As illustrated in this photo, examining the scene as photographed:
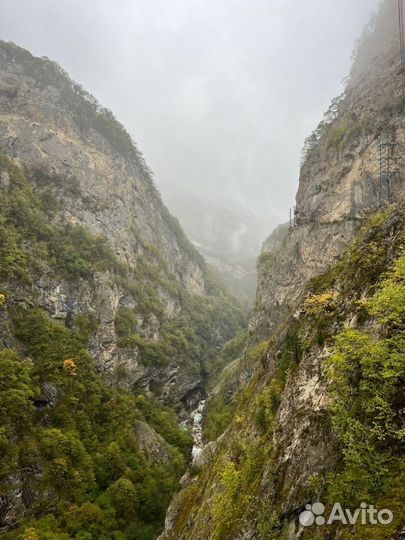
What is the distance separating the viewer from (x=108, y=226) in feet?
272

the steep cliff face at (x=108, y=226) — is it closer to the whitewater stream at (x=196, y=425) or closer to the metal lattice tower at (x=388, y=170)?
the whitewater stream at (x=196, y=425)

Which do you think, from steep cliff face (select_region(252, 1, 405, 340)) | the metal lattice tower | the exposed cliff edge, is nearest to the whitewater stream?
the exposed cliff edge

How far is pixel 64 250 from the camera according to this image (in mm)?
64625

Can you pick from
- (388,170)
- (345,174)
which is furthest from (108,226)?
(388,170)

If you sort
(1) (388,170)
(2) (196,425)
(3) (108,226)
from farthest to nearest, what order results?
(3) (108,226) < (2) (196,425) < (1) (388,170)

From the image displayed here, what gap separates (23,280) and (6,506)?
95.1 feet

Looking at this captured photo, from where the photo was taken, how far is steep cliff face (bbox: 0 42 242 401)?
63.7 meters

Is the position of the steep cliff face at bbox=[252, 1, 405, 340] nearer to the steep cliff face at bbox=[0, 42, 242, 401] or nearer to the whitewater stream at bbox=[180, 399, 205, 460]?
the whitewater stream at bbox=[180, 399, 205, 460]

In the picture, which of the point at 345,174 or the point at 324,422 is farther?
the point at 345,174

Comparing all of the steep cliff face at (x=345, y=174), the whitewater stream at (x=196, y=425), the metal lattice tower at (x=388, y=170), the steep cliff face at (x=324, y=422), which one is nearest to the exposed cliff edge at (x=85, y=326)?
the whitewater stream at (x=196, y=425)

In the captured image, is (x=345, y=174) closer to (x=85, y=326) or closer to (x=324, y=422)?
(x=85, y=326)

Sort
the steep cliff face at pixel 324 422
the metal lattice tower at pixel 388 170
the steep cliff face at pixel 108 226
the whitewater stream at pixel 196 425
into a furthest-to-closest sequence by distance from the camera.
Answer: the steep cliff face at pixel 108 226, the whitewater stream at pixel 196 425, the metal lattice tower at pixel 388 170, the steep cliff face at pixel 324 422

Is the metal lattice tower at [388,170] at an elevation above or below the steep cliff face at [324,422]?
above

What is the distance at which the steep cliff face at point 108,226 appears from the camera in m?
63.7
